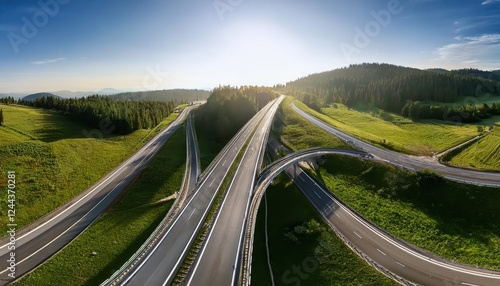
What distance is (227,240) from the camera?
3425 cm

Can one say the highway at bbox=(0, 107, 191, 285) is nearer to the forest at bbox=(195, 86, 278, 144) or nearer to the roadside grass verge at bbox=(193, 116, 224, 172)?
the roadside grass verge at bbox=(193, 116, 224, 172)

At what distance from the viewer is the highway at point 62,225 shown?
1559 inches

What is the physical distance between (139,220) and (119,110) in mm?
86956

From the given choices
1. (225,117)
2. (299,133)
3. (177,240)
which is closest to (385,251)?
(177,240)

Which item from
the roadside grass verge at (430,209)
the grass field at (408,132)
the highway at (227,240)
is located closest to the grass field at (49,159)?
the highway at (227,240)

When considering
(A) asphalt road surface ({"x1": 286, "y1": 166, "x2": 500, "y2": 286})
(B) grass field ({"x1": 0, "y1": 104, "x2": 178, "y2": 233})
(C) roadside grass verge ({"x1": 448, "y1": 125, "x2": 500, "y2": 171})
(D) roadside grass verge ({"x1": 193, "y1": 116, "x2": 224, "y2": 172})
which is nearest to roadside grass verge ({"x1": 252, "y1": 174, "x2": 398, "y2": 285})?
(A) asphalt road surface ({"x1": 286, "y1": 166, "x2": 500, "y2": 286})

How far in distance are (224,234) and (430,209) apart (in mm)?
42689

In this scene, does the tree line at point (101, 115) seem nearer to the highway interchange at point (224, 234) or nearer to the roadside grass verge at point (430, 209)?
the highway interchange at point (224, 234)

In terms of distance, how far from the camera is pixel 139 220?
170ft

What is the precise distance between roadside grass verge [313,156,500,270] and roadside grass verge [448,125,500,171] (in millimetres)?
13222

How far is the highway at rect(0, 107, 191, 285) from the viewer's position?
130ft

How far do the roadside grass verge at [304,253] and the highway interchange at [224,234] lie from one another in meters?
2.79

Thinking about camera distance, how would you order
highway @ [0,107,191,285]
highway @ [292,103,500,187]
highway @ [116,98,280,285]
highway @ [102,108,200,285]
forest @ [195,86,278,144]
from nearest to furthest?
highway @ [116,98,280,285], highway @ [102,108,200,285], highway @ [0,107,191,285], highway @ [292,103,500,187], forest @ [195,86,278,144]

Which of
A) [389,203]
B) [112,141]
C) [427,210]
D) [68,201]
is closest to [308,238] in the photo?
[389,203]
